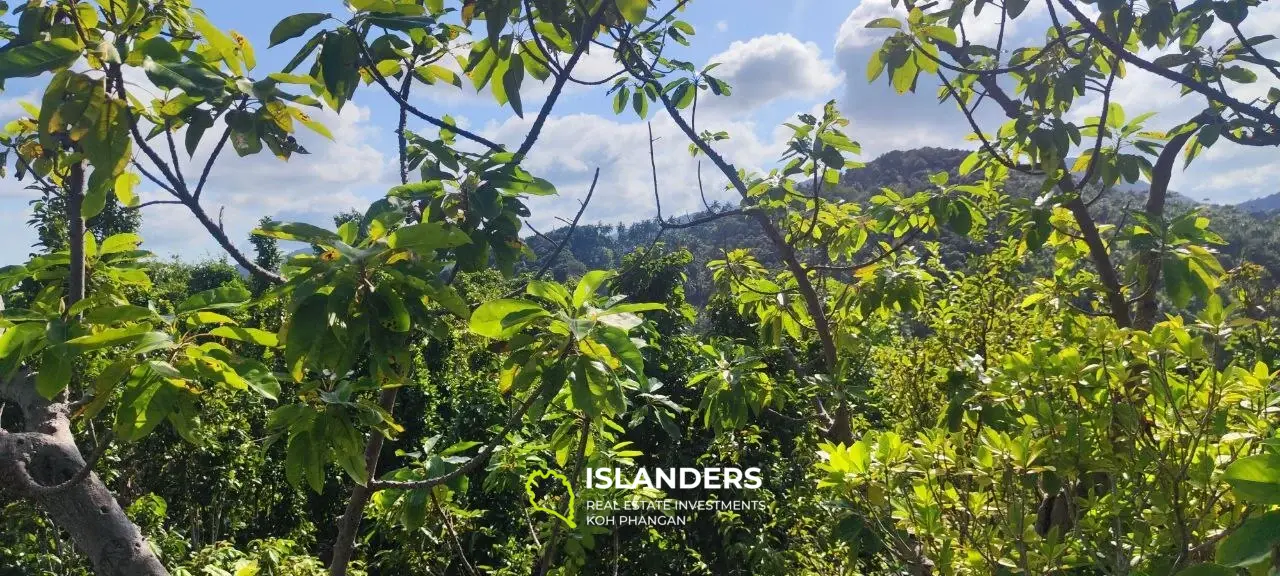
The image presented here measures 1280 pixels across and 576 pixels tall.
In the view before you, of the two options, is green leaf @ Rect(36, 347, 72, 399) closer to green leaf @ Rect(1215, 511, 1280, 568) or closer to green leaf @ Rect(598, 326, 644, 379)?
green leaf @ Rect(598, 326, 644, 379)

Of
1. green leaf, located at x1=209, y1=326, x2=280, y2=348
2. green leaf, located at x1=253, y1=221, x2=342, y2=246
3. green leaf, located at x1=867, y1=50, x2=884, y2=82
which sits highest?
green leaf, located at x1=867, y1=50, x2=884, y2=82

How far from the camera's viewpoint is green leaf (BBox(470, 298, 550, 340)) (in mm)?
1249

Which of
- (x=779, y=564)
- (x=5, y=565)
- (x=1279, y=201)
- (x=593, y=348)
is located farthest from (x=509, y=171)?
(x=1279, y=201)

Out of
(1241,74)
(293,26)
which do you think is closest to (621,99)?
(293,26)

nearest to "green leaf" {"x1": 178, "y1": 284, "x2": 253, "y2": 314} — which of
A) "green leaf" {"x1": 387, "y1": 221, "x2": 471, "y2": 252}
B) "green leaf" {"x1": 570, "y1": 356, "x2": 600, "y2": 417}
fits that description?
"green leaf" {"x1": 387, "y1": 221, "x2": 471, "y2": 252}

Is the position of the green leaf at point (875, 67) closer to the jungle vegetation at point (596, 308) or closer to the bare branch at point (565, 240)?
the jungle vegetation at point (596, 308)

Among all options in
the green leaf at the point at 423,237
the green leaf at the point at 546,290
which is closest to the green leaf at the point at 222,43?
the green leaf at the point at 423,237

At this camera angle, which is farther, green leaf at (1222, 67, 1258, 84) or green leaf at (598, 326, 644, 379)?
green leaf at (1222, 67, 1258, 84)

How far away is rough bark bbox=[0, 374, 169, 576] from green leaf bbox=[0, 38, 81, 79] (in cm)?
58

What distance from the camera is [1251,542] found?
72 cm

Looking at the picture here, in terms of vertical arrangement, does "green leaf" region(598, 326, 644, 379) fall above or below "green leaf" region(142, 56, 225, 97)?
below

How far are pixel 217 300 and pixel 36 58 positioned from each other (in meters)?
0.42

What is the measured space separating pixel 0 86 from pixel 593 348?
0.92 m

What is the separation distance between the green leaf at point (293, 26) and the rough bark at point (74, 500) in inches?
30.1
